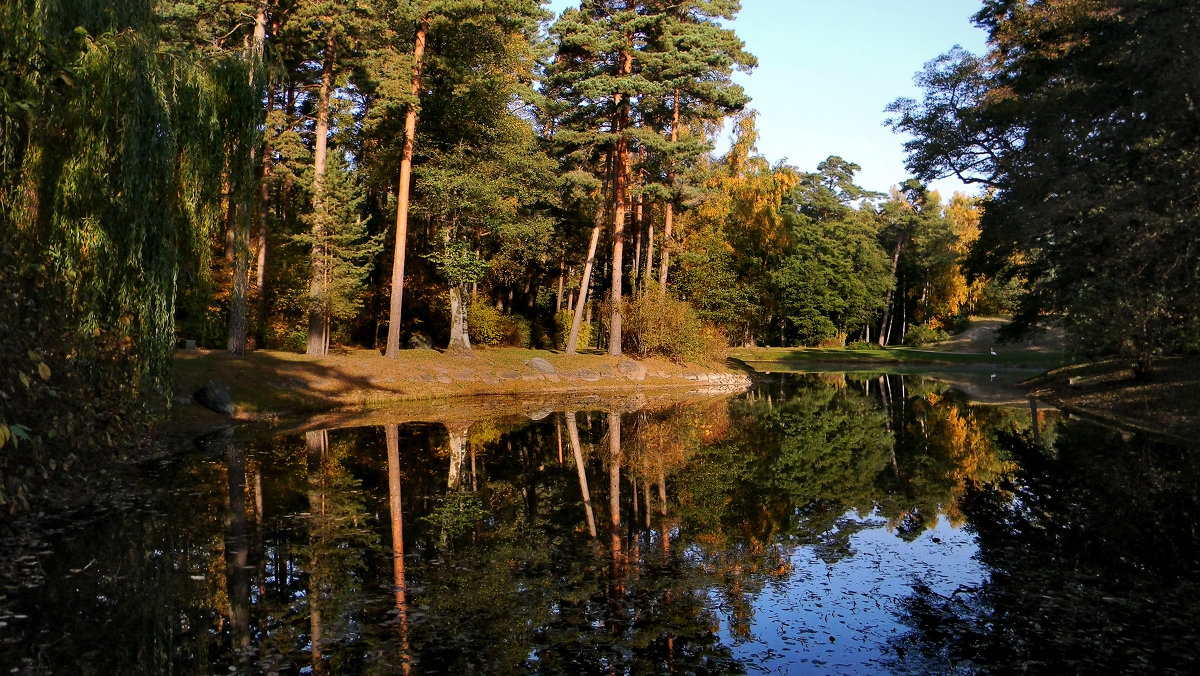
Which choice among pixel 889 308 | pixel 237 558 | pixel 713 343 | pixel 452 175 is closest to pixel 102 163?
pixel 237 558

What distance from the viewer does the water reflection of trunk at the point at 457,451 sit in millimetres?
14865

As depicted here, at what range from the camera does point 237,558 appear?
9.73 metres

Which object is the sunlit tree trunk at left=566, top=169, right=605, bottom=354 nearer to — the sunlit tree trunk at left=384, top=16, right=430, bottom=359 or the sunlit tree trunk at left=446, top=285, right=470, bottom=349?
the sunlit tree trunk at left=446, top=285, right=470, bottom=349

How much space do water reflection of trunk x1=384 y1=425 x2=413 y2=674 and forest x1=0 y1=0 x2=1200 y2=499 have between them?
3.69m

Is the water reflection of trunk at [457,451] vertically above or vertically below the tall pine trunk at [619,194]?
below

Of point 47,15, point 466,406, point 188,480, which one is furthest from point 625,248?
point 47,15

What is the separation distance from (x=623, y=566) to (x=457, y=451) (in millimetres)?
9034

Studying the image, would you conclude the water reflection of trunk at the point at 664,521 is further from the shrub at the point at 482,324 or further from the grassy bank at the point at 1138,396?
the shrub at the point at 482,324

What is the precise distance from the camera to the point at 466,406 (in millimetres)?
27172

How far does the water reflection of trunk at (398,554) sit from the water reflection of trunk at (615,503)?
2.27 metres

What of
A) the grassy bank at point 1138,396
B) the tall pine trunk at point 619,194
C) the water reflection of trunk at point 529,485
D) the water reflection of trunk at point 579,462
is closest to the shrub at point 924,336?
the grassy bank at point 1138,396

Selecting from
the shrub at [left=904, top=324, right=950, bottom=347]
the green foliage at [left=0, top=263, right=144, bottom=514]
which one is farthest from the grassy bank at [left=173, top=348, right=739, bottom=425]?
the shrub at [left=904, top=324, right=950, bottom=347]

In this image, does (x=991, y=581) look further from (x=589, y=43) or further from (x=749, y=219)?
(x=749, y=219)

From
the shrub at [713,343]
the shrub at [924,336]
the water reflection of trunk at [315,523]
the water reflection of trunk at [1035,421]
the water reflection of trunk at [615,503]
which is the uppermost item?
the shrub at [924,336]
